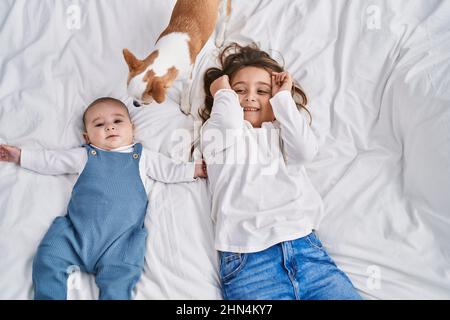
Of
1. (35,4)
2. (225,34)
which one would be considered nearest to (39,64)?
(35,4)

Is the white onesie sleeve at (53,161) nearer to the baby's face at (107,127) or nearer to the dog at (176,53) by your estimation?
the baby's face at (107,127)

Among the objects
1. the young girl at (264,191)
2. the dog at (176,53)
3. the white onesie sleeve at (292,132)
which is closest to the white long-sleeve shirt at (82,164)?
the young girl at (264,191)

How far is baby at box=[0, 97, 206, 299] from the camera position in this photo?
1.10m

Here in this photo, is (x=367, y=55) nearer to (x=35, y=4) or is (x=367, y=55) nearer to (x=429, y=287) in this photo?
(x=429, y=287)

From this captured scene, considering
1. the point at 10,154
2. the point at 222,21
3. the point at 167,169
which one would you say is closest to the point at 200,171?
the point at 167,169

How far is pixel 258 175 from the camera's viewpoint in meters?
1.27

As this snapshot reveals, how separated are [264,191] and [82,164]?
58 cm

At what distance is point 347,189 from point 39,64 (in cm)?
121

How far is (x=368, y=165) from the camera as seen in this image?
4.50 feet

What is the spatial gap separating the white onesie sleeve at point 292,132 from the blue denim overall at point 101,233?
18.7 inches

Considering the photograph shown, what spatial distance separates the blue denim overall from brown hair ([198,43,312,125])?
38 centimetres

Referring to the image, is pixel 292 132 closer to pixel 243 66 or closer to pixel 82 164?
pixel 243 66

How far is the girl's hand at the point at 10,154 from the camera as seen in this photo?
1318 mm

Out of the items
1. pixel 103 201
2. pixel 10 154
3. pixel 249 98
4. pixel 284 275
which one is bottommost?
pixel 284 275
